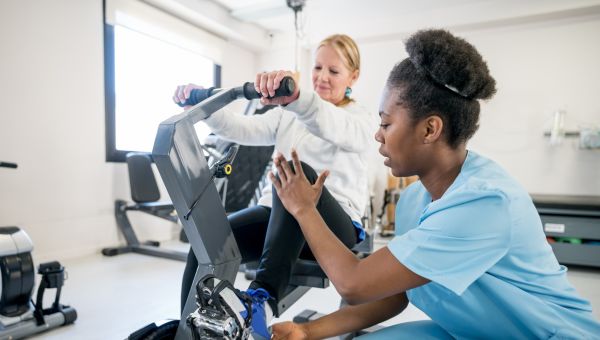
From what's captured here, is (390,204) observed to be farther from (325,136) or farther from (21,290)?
(21,290)

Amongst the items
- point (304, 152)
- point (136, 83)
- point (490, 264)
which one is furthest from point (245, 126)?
point (136, 83)

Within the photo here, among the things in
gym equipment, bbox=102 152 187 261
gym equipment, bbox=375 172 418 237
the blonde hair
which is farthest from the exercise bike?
gym equipment, bbox=375 172 418 237

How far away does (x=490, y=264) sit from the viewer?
0.79m

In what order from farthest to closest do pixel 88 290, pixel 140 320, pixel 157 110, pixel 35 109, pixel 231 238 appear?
1. pixel 157 110
2. pixel 35 109
3. pixel 88 290
4. pixel 140 320
5. pixel 231 238

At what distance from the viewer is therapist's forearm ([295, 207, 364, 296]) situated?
869mm

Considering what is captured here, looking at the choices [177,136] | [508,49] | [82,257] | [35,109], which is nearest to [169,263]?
[82,257]

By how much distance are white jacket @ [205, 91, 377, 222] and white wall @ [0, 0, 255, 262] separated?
2.25 meters

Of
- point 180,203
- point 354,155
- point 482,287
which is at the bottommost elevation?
point 482,287

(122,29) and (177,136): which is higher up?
(122,29)

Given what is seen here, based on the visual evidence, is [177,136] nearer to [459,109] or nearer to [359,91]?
[459,109]

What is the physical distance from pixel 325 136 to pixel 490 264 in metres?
0.64

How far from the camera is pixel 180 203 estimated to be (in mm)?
976

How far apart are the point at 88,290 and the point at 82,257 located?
0.97 meters

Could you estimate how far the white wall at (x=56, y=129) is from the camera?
284cm
